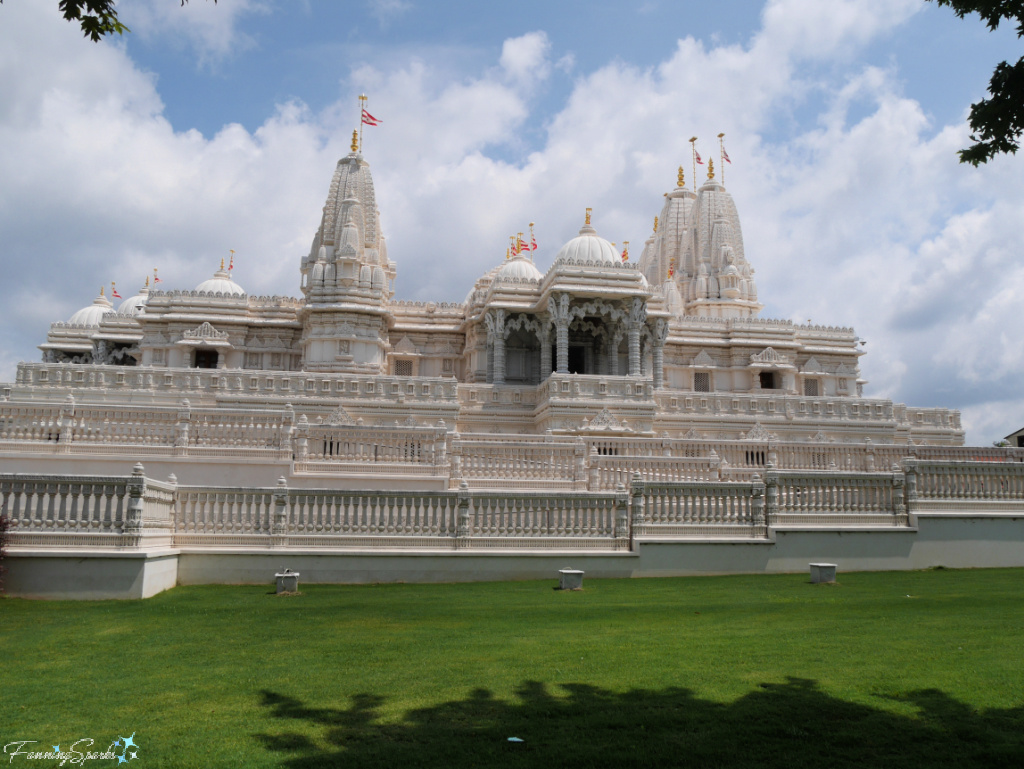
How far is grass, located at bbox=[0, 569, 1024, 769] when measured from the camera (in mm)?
5176

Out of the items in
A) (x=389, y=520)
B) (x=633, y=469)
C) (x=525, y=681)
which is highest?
(x=633, y=469)

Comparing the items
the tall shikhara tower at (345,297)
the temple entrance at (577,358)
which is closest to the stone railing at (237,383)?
the tall shikhara tower at (345,297)

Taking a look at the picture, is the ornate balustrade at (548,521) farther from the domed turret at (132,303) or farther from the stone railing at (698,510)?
the domed turret at (132,303)

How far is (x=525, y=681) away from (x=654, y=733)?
1.47 meters

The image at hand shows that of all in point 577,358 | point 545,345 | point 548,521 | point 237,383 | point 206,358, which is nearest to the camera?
point 548,521

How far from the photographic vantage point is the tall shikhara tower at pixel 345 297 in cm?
3750

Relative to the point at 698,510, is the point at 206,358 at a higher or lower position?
higher

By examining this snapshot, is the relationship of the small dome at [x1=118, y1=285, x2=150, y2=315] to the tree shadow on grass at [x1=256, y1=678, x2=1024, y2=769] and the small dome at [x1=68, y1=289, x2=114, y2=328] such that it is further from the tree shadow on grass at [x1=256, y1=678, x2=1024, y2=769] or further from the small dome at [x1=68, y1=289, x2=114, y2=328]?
the tree shadow on grass at [x1=256, y1=678, x2=1024, y2=769]

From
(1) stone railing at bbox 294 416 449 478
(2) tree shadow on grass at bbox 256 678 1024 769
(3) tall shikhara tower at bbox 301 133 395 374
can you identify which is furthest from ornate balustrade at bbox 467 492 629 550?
(3) tall shikhara tower at bbox 301 133 395 374

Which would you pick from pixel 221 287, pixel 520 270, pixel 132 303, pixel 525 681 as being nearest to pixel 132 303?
pixel 132 303

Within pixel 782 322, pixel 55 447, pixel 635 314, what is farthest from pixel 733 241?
pixel 55 447

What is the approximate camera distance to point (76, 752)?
5062 mm

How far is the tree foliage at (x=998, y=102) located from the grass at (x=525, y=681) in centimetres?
445

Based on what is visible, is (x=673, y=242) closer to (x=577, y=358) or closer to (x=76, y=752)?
(x=577, y=358)
